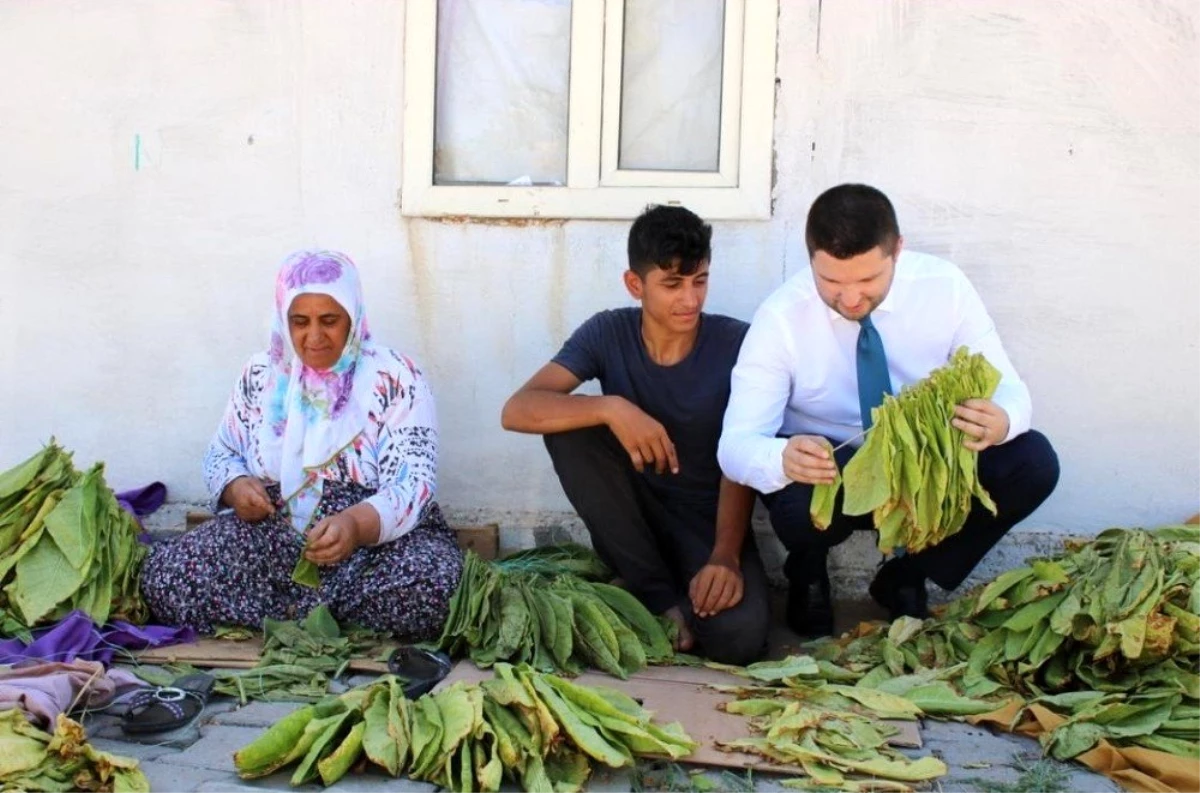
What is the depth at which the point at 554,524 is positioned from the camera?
16.0 feet

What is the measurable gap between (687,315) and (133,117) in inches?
84.3

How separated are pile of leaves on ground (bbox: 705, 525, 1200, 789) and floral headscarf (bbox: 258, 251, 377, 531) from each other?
1332 millimetres

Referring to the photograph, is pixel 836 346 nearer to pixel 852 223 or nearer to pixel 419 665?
pixel 852 223

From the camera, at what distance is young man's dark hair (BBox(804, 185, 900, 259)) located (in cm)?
369

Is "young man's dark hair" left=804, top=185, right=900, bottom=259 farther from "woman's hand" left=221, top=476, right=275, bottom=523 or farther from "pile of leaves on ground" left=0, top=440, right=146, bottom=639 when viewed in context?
"pile of leaves on ground" left=0, top=440, right=146, bottom=639

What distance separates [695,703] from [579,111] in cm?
209

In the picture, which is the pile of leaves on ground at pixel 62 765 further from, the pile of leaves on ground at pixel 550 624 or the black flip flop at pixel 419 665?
the pile of leaves on ground at pixel 550 624

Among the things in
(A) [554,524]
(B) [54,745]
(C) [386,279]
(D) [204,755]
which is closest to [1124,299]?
(A) [554,524]

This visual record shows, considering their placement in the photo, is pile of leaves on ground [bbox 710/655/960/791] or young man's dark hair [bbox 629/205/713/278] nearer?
pile of leaves on ground [bbox 710/655/960/791]

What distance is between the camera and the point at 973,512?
392cm

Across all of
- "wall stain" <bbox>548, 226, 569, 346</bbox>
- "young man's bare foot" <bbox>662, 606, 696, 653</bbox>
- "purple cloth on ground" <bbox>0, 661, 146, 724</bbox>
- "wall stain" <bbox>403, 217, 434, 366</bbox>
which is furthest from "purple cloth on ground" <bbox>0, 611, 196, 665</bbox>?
"wall stain" <bbox>548, 226, 569, 346</bbox>

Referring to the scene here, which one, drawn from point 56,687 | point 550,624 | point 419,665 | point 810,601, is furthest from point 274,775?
point 810,601

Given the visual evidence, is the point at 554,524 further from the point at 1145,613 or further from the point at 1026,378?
the point at 1145,613

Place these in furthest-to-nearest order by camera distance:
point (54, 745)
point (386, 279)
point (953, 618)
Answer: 1. point (386, 279)
2. point (953, 618)
3. point (54, 745)
